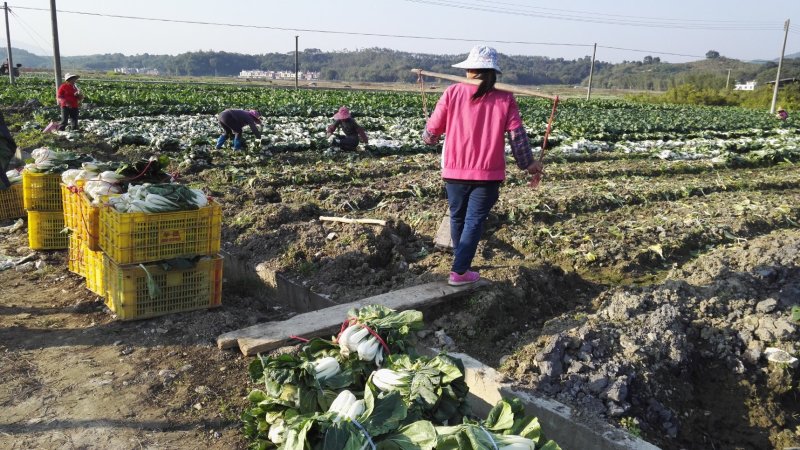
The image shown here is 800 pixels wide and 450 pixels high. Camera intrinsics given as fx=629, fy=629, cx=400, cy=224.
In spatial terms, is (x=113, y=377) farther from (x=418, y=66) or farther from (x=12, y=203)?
(x=418, y=66)

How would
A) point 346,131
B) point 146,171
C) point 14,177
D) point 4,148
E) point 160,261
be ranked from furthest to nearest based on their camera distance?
point 346,131
point 14,177
point 4,148
point 146,171
point 160,261

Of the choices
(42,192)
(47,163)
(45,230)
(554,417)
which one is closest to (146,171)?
(47,163)

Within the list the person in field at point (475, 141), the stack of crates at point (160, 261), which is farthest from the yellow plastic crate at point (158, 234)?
the person in field at point (475, 141)

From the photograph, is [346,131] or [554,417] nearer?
[554,417]

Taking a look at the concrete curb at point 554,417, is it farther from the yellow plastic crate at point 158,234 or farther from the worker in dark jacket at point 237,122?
the worker in dark jacket at point 237,122

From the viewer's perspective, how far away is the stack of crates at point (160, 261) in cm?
493

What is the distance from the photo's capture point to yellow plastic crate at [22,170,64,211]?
267 inches

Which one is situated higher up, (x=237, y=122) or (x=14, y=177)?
(x=237, y=122)

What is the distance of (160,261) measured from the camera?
5.09 m

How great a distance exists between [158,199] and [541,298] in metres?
3.27

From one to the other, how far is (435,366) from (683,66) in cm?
16591


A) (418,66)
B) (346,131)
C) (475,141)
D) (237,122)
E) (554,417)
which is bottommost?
(554,417)

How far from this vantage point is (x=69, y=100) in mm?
16719

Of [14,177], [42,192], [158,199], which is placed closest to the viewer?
[158,199]
